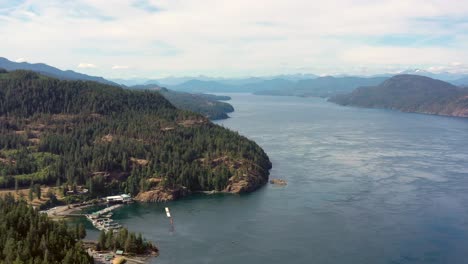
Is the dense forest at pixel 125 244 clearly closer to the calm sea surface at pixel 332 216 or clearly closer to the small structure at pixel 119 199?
the calm sea surface at pixel 332 216

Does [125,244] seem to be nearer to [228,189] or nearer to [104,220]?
[104,220]

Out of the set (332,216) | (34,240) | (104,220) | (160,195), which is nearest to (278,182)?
(332,216)

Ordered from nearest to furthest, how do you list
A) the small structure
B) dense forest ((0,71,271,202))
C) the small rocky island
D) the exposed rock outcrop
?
the small structure → the exposed rock outcrop → dense forest ((0,71,271,202)) → the small rocky island

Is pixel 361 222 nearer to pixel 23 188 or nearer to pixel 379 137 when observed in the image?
pixel 23 188

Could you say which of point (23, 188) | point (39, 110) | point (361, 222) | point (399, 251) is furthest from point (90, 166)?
point (399, 251)

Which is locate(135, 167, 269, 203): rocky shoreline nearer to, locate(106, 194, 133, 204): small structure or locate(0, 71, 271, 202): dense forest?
locate(0, 71, 271, 202): dense forest

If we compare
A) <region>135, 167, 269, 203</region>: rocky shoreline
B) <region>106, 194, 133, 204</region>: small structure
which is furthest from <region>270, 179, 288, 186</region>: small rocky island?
<region>106, 194, 133, 204</region>: small structure

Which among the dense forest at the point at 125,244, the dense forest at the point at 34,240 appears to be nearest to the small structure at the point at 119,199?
the dense forest at the point at 34,240
